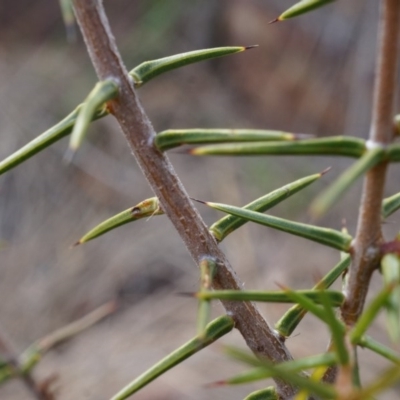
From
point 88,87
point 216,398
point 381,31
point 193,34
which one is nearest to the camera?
point 381,31

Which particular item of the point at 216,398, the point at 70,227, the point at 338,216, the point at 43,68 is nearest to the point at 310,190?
the point at 338,216

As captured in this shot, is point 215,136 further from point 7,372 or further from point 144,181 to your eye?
point 144,181

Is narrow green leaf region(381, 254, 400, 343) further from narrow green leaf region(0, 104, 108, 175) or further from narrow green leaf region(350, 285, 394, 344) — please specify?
narrow green leaf region(0, 104, 108, 175)

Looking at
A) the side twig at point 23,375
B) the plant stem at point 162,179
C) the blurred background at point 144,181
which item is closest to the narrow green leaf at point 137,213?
the plant stem at point 162,179

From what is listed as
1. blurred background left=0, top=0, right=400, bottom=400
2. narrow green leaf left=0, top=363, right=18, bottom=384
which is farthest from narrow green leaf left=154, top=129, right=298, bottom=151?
blurred background left=0, top=0, right=400, bottom=400

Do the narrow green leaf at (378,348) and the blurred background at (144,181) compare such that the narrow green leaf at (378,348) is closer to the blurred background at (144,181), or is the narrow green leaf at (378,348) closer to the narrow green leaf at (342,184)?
the narrow green leaf at (342,184)

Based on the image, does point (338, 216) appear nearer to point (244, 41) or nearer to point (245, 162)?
point (245, 162)
